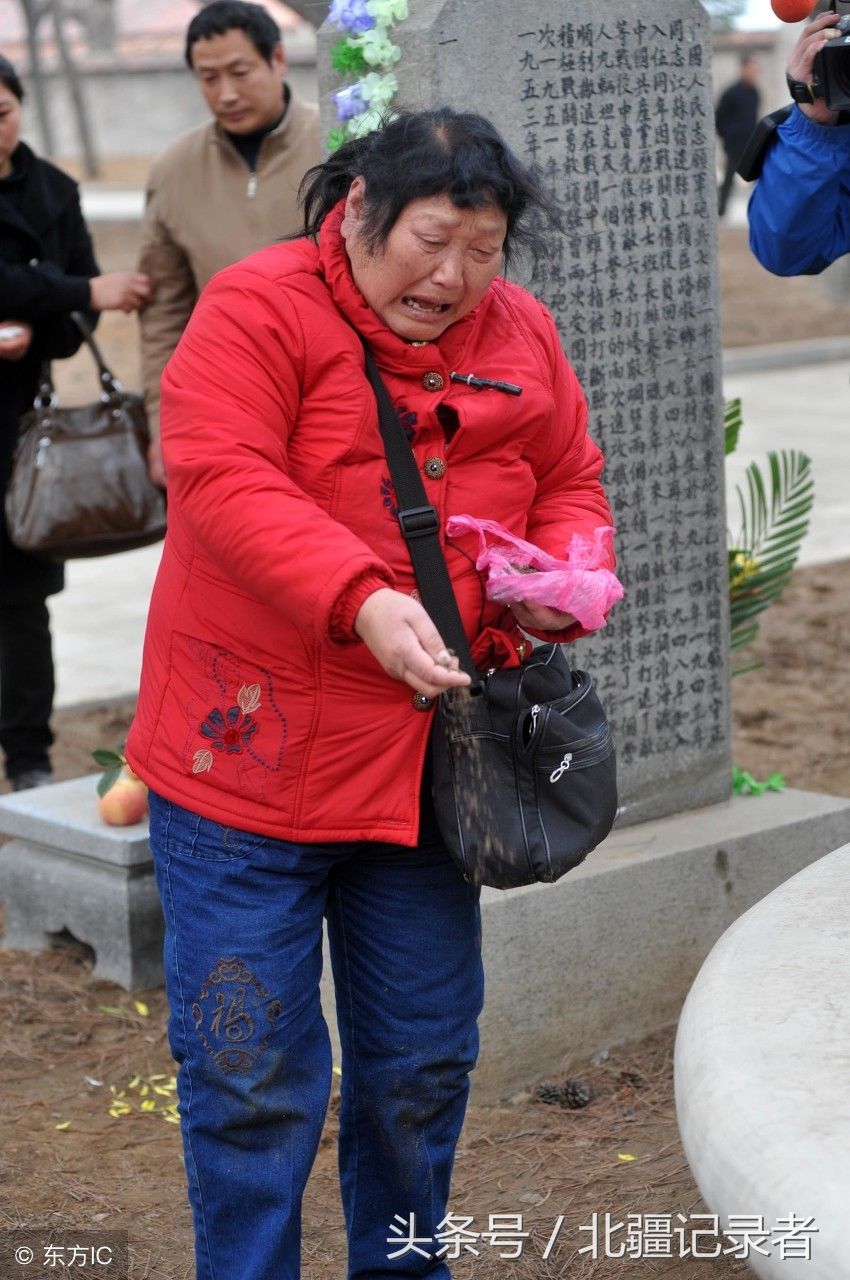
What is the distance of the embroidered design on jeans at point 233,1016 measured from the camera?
211 centimetres

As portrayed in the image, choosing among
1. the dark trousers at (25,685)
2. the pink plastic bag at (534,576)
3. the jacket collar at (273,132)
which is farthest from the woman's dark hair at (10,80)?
the pink plastic bag at (534,576)

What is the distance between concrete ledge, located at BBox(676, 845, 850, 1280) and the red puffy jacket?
18.9 inches

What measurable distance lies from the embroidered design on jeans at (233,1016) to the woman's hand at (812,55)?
179cm

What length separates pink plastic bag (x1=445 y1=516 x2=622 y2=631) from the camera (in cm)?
206

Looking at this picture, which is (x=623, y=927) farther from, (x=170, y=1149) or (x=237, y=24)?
(x=237, y=24)

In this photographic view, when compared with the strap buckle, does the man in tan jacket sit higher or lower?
higher

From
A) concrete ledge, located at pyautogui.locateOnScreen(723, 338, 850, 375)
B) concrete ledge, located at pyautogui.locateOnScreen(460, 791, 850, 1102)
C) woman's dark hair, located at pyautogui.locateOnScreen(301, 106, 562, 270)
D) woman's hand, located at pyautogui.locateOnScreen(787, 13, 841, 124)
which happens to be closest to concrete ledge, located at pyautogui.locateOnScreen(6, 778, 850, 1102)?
concrete ledge, located at pyautogui.locateOnScreen(460, 791, 850, 1102)

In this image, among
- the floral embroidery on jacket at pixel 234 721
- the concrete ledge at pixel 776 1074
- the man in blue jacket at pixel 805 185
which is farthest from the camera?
the man in blue jacket at pixel 805 185

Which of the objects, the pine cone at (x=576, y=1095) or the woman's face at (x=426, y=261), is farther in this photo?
the pine cone at (x=576, y=1095)

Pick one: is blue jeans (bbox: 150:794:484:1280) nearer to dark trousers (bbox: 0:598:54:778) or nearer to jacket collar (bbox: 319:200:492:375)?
jacket collar (bbox: 319:200:492:375)

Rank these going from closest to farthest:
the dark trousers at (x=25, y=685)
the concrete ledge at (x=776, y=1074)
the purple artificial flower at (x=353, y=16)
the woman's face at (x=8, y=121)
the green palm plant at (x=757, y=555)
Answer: the concrete ledge at (x=776, y=1074), the purple artificial flower at (x=353, y=16), the green palm plant at (x=757, y=555), the woman's face at (x=8, y=121), the dark trousers at (x=25, y=685)

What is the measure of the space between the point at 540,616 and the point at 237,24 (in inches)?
101

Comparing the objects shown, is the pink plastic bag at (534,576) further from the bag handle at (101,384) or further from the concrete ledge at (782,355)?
the concrete ledge at (782,355)

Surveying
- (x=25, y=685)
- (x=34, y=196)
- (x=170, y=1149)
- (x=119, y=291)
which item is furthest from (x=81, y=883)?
(x=34, y=196)
